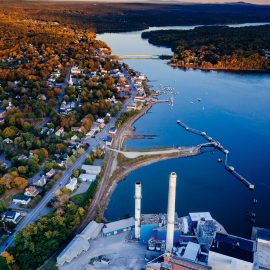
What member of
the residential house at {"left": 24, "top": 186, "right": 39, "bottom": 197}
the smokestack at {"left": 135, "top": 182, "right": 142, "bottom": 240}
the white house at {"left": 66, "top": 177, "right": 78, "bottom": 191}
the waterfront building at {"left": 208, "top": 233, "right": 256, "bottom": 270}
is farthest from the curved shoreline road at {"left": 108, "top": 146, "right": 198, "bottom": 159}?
the waterfront building at {"left": 208, "top": 233, "right": 256, "bottom": 270}

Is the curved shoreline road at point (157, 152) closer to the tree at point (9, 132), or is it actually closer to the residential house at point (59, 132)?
the residential house at point (59, 132)

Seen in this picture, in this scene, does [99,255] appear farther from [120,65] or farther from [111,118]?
[120,65]

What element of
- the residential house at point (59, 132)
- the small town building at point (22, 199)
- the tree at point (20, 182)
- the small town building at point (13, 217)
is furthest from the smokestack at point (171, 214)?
the residential house at point (59, 132)

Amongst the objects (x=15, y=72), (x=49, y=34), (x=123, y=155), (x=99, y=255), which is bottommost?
(x=99, y=255)

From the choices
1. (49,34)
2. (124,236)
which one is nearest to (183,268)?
(124,236)

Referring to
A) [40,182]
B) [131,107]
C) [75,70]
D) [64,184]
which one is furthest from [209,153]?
[75,70]

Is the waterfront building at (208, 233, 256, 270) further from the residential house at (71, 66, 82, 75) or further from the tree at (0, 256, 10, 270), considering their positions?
the residential house at (71, 66, 82, 75)
